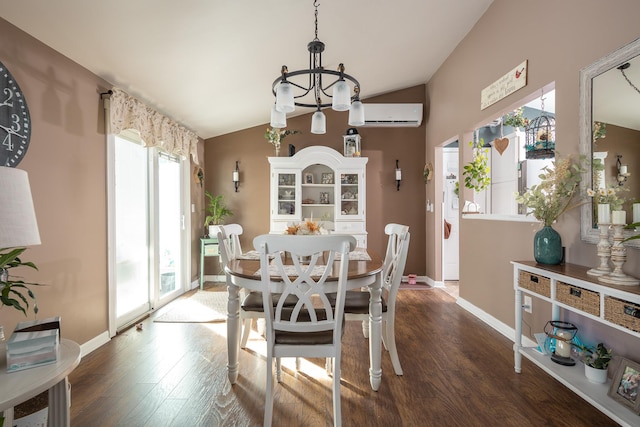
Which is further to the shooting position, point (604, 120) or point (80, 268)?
point (80, 268)

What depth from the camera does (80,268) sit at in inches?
95.2

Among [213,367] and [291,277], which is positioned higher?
[291,277]

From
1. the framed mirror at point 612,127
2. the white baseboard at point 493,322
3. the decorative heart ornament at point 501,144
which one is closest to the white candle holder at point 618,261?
the framed mirror at point 612,127

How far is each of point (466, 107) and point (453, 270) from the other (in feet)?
8.61

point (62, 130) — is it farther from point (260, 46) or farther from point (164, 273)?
point (164, 273)

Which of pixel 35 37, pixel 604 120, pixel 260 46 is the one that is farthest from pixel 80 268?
pixel 604 120

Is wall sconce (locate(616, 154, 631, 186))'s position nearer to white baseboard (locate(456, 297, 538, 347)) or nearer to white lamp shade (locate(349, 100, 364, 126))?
white baseboard (locate(456, 297, 538, 347))

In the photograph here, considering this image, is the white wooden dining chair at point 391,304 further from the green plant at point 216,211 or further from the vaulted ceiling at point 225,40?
the green plant at point 216,211

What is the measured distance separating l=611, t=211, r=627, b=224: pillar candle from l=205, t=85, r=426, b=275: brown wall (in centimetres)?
332

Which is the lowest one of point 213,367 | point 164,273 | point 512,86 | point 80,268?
point 213,367

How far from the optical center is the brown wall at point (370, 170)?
16.4ft

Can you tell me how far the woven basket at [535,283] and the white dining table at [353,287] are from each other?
3.13 ft

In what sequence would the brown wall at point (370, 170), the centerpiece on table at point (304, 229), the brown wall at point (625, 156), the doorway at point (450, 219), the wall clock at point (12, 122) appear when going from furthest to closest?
the doorway at point (450, 219) → the brown wall at point (370, 170) → the centerpiece on table at point (304, 229) → the wall clock at point (12, 122) → the brown wall at point (625, 156)

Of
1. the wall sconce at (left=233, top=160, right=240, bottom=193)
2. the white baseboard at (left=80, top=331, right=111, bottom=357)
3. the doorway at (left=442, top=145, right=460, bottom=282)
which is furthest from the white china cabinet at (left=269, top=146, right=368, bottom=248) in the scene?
the white baseboard at (left=80, top=331, right=111, bottom=357)
